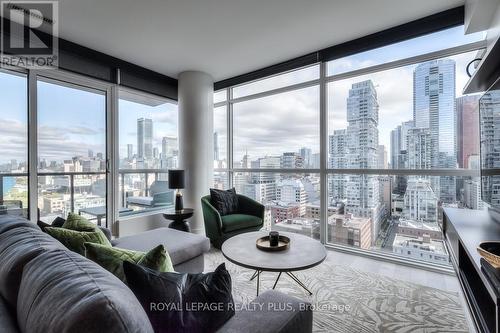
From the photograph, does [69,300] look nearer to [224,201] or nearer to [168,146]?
[224,201]

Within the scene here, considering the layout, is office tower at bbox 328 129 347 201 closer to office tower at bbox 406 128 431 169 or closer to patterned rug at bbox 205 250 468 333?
office tower at bbox 406 128 431 169

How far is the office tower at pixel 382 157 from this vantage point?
3016 mm

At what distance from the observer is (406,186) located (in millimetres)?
2877

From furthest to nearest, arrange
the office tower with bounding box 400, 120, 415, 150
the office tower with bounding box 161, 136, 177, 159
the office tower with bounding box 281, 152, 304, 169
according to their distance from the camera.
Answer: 1. the office tower with bounding box 161, 136, 177, 159
2. the office tower with bounding box 281, 152, 304, 169
3. the office tower with bounding box 400, 120, 415, 150

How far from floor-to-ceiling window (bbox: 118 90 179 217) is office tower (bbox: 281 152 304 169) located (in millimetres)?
2043

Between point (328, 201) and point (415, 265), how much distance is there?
121 centimetres

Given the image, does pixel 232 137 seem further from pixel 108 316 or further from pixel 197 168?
pixel 108 316

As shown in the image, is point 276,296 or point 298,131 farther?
point 298,131

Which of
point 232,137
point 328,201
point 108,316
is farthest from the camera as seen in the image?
point 232,137

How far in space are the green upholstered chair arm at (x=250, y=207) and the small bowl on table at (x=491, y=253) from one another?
2.50 meters

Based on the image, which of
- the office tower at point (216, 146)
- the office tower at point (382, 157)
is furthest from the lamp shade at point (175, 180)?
the office tower at point (382, 157)

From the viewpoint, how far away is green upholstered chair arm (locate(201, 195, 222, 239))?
3154 mm

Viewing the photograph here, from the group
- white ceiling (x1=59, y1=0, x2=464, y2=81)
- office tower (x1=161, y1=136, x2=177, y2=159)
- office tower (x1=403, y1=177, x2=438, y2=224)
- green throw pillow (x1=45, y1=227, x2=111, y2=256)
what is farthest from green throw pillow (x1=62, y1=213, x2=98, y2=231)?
office tower (x1=403, y1=177, x2=438, y2=224)

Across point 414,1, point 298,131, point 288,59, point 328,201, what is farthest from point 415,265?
point 288,59
